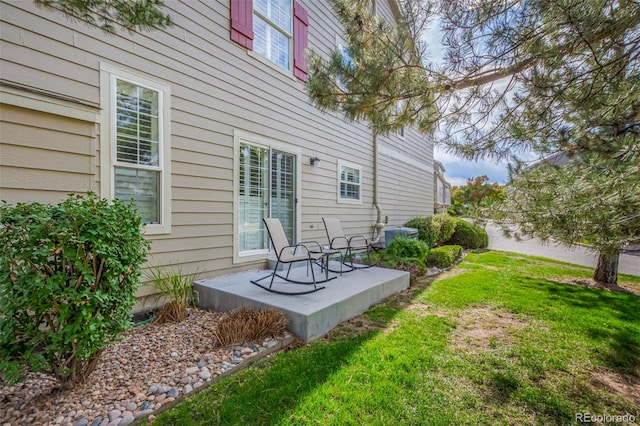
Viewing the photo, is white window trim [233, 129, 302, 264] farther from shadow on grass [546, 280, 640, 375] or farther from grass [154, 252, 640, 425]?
shadow on grass [546, 280, 640, 375]

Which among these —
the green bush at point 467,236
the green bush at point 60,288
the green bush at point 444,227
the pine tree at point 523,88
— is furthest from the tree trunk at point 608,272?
the green bush at point 60,288

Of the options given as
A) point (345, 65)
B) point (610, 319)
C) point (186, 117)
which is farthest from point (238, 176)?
point (610, 319)

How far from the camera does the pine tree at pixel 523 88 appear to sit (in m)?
2.19

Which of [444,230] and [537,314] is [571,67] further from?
[444,230]

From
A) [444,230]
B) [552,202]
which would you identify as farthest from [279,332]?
[444,230]

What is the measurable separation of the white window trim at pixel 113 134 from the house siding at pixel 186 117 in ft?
0.18

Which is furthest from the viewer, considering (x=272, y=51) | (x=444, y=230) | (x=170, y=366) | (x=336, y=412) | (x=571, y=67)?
(x=444, y=230)

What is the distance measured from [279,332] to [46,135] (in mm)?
2925

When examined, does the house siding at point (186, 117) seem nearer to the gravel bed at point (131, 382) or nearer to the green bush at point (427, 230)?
the gravel bed at point (131, 382)

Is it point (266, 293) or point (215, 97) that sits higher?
point (215, 97)

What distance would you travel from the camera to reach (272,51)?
5.16m

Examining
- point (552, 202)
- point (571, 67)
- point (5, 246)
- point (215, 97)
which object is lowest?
point (5, 246)

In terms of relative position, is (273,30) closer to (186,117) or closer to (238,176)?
(186,117)

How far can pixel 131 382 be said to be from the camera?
2129mm
